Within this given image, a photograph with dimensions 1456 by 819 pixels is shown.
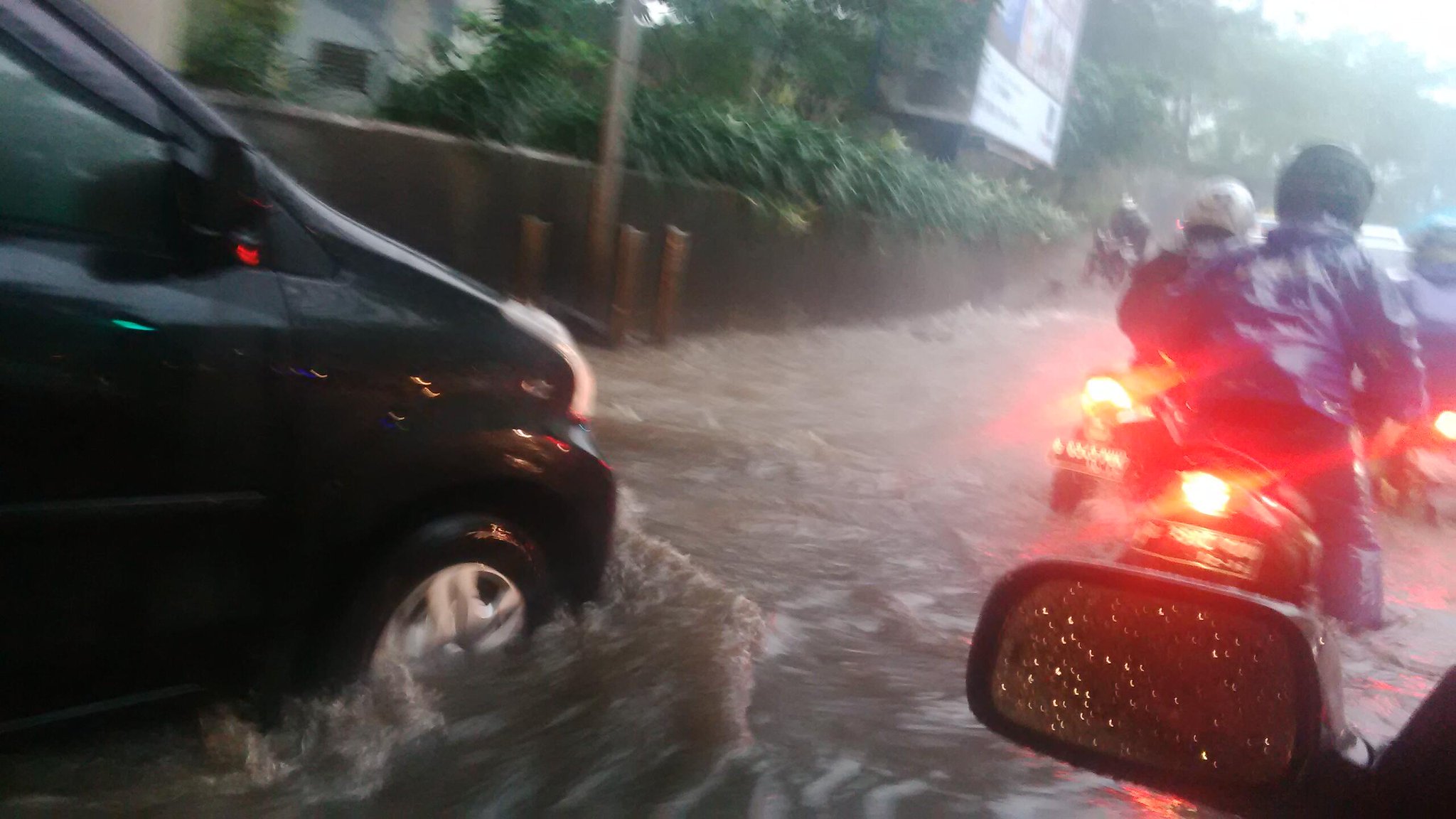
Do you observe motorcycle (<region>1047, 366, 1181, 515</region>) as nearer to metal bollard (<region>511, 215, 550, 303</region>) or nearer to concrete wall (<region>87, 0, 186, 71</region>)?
metal bollard (<region>511, 215, 550, 303</region>)

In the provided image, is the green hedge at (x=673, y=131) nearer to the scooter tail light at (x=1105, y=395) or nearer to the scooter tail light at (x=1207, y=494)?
the scooter tail light at (x=1105, y=395)

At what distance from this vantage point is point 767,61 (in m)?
14.1

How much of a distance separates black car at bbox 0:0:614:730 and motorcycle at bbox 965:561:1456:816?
1.72 metres

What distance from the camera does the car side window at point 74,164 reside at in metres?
2.56

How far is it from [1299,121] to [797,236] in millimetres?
22507

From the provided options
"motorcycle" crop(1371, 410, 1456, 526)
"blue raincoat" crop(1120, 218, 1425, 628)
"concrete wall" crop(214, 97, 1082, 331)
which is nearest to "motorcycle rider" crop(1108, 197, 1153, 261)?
"concrete wall" crop(214, 97, 1082, 331)

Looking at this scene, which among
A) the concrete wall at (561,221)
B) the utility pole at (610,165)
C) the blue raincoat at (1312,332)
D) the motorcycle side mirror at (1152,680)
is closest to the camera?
the motorcycle side mirror at (1152,680)

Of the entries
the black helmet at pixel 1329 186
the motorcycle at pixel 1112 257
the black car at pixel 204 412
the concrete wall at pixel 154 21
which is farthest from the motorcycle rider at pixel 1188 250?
the motorcycle at pixel 1112 257

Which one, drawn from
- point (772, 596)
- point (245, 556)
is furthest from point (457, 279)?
point (772, 596)

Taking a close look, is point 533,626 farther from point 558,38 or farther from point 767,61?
point 767,61

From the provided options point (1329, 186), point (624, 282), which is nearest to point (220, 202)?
point (1329, 186)

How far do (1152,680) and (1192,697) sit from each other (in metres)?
0.06

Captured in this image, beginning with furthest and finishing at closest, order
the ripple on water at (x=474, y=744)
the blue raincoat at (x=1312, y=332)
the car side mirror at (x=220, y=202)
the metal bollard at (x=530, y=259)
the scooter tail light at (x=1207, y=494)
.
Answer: the metal bollard at (x=530, y=259) < the blue raincoat at (x=1312, y=332) < the scooter tail light at (x=1207, y=494) < the ripple on water at (x=474, y=744) < the car side mirror at (x=220, y=202)

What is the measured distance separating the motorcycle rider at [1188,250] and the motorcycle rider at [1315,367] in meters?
0.59
